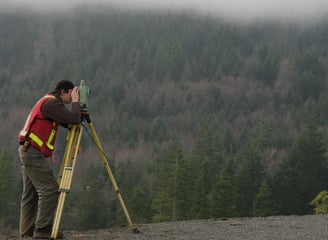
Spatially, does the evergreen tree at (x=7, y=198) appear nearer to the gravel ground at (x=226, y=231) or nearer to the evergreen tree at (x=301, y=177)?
→ the evergreen tree at (x=301, y=177)

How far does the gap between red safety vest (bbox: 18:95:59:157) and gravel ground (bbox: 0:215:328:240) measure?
1.59 metres

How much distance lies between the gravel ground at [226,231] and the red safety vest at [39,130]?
1.59 metres

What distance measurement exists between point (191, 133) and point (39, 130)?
125105mm

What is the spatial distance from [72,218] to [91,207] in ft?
21.1

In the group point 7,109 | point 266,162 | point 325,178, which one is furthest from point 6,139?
point 325,178

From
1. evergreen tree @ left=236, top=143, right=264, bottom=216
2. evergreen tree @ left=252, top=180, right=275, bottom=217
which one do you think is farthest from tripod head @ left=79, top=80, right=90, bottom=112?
evergreen tree @ left=236, top=143, right=264, bottom=216

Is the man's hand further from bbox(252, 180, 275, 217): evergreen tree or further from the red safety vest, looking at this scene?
bbox(252, 180, 275, 217): evergreen tree

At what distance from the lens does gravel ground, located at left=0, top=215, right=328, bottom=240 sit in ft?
28.8

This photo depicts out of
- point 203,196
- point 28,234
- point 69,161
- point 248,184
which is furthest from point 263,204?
point 69,161

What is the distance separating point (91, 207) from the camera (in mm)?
Result: 47875

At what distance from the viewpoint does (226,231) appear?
956 centimetres

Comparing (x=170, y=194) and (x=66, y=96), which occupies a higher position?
(x=66, y=96)

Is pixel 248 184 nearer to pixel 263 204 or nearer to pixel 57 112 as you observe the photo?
pixel 263 204

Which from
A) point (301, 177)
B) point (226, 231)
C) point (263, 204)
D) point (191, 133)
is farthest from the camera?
point (191, 133)
